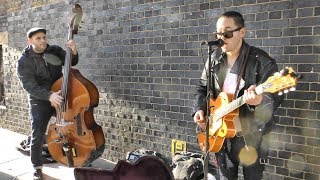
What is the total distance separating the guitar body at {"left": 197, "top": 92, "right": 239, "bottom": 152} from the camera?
120 inches

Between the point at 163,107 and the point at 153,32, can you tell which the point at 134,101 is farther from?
the point at 153,32

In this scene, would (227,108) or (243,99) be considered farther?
(227,108)

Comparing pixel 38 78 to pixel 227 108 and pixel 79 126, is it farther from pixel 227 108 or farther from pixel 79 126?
pixel 227 108

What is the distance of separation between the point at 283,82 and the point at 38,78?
3.32m

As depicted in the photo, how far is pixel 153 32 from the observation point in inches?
197

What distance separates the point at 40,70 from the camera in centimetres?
474

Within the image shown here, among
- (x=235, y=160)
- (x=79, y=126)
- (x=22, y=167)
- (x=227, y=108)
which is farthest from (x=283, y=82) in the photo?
(x=22, y=167)

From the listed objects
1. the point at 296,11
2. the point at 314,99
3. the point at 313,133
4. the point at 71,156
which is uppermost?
the point at 296,11

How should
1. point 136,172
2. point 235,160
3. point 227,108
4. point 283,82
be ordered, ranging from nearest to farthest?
point 283,82, point 227,108, point 235,160, point 136,172

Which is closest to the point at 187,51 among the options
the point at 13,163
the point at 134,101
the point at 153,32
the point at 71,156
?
the point at 153,32

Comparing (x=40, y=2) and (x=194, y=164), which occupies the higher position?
A: (x=40, y=2)

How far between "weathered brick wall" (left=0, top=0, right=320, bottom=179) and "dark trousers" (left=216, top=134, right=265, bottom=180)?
854mm

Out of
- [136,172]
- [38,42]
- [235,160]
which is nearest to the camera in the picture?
[235,160]

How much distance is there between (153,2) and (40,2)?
2828 mm
